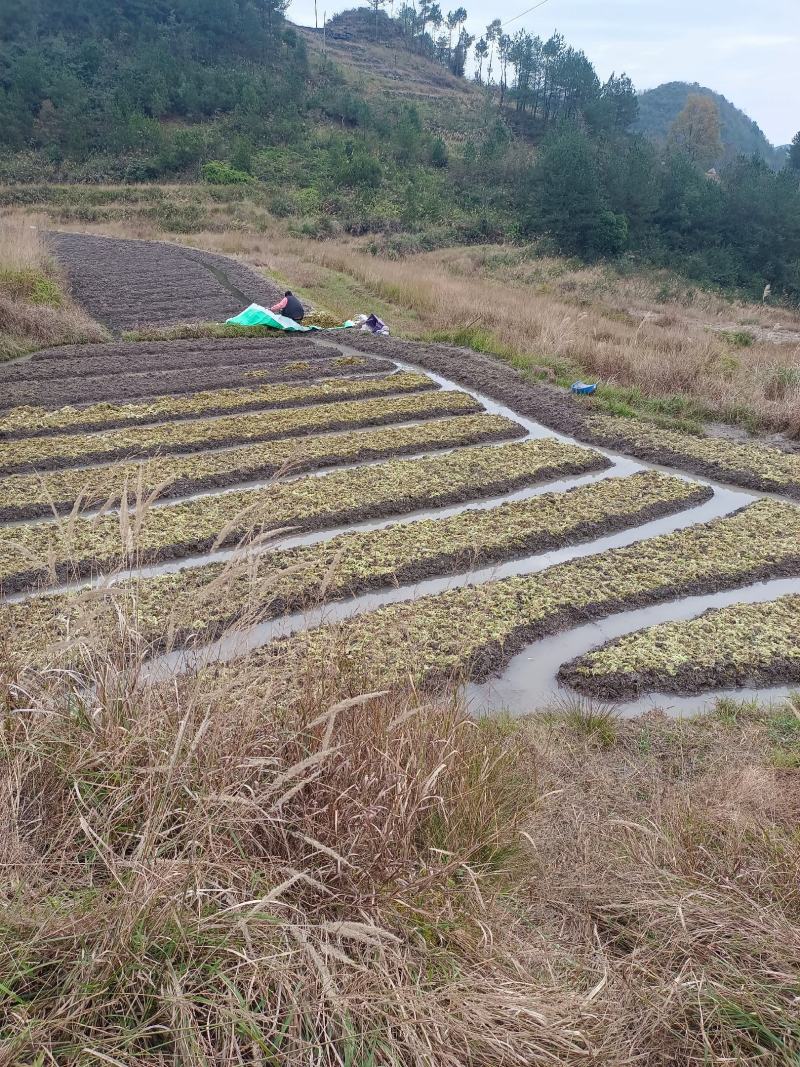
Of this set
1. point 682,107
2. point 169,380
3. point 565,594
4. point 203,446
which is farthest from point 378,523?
point 682,107

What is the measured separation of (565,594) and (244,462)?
12.5 ft

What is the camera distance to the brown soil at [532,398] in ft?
27.0

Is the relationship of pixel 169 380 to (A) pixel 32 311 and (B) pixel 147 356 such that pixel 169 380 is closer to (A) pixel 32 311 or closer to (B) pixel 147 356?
(B) pixel 147 356

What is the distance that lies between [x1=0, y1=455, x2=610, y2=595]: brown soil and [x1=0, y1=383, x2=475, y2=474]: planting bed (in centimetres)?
165

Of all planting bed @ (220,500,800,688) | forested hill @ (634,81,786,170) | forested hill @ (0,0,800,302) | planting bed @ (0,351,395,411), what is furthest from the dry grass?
forested hill @ (634,81,786,170)

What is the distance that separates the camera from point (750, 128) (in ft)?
422

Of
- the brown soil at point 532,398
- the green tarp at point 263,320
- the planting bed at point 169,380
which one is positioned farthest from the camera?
the green tarp at point 263,320

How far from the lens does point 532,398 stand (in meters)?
10.4

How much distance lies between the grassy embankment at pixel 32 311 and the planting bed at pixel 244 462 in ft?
17.2

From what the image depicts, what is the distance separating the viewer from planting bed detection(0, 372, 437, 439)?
8.33 metres

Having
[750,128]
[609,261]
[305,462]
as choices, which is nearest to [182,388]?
[305,462]

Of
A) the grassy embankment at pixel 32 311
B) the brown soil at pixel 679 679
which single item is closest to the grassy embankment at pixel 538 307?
the grassy embankment at pixel 32 311

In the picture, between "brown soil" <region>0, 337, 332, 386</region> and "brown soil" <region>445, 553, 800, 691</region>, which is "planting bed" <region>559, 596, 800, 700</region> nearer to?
"brown soil" <region>445, 553, 800, 691</region>

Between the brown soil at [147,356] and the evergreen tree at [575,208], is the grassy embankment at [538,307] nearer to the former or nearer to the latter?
the brown soil at [147,356]
